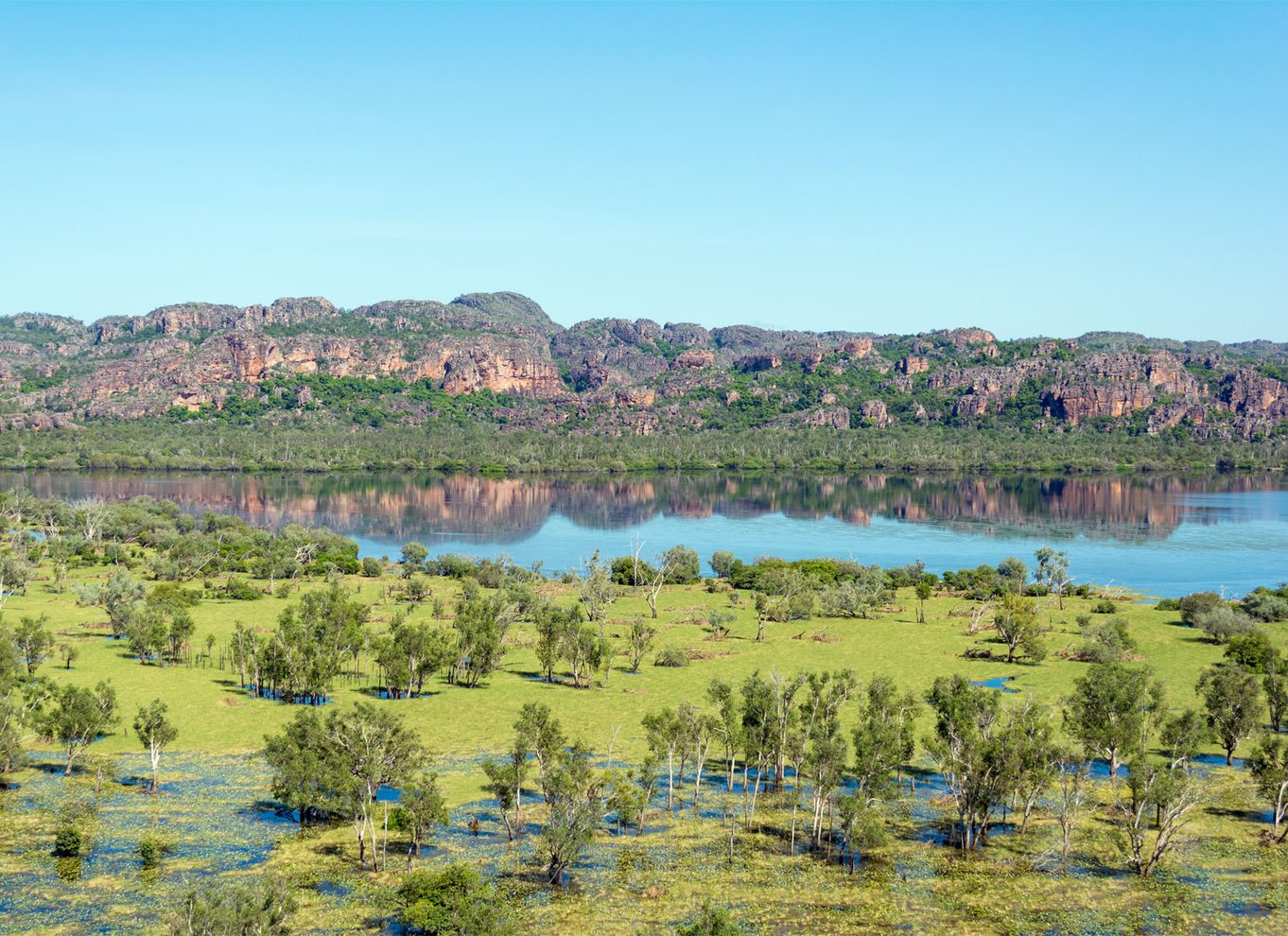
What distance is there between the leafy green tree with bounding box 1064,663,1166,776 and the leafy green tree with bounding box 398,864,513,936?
81.3ft

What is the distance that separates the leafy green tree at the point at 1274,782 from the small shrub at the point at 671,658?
2969 cm

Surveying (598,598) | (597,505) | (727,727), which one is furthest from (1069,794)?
(597,505)

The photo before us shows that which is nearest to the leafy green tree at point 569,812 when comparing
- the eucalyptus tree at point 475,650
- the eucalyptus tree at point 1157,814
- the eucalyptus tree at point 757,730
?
the eucalyptus tree at point 757,730

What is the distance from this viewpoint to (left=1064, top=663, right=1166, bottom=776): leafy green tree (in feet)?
128

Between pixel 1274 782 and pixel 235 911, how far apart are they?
32.9 m

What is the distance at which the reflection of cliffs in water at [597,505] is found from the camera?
456 ft

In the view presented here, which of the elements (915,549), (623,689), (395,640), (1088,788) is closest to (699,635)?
(623,689)

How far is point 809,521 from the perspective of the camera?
149 meters

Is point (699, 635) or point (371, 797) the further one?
point (699, 635)

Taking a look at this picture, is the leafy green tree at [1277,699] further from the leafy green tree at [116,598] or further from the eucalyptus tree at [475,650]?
the leafy green tree at [116,598]

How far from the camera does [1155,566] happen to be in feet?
Answer: 347

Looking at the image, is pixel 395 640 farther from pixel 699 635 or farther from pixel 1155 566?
pixel 1155 566

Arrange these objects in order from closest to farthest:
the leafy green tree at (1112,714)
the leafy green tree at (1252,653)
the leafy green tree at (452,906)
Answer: the leafy green tree at (452,906), the leafy green tree at (1112,714), the leafy green tree at (1252,653)

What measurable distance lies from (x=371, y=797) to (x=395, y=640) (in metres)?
17.8
